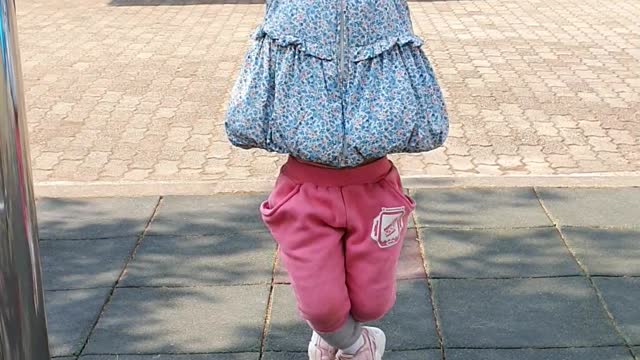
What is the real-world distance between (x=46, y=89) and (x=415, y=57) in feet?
19.4

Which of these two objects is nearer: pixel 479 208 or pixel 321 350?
pixel 321 350

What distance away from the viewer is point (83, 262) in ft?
14.0

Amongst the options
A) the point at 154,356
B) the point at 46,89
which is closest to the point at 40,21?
the point at 46,89

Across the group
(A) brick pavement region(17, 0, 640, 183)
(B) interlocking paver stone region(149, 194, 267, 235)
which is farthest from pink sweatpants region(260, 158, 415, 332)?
(A) brick pavement region(17, 0, 640, 183)

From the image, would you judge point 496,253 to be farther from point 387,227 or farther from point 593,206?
point 387,227

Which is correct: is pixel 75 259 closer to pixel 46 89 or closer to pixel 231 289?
pixel 231 289

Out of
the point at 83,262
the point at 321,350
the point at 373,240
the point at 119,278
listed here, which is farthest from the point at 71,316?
the point at 373,240

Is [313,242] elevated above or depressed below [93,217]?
above

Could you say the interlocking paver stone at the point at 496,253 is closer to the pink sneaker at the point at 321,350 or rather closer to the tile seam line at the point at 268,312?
the tile seam line at the point at 268,312

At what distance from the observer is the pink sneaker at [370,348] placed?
310 cm

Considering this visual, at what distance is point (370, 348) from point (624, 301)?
44.9 inches

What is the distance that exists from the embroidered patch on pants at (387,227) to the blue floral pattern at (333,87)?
0.21 metres

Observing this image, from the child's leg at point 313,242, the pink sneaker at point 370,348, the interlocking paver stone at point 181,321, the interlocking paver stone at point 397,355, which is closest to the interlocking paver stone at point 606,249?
the interlocking paver stone at point 397,355

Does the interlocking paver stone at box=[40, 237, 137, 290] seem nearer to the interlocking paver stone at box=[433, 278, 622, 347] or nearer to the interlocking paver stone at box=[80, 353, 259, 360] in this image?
the interlocking paver stone at box=[80, 353, 259, 360]
